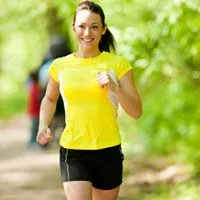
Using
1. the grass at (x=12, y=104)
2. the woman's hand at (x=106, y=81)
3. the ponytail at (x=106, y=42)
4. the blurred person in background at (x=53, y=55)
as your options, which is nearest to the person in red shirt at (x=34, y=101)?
the blurred person in background at (x=53, y=55)

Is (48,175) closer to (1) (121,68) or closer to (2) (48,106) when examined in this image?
(2) (48,106)

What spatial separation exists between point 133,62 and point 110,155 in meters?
2.87

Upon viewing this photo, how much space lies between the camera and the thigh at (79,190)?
5.07 meters

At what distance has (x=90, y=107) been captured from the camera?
5117 millimetres

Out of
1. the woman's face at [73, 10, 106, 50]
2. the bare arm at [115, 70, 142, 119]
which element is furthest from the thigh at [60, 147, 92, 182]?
the woman's face at [73, 10, 106, 50]

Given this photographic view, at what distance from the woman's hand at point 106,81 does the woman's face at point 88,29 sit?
1.17 feet

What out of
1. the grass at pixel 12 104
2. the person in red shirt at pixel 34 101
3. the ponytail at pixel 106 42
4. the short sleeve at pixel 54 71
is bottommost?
the short sleeve at pixel 54 71

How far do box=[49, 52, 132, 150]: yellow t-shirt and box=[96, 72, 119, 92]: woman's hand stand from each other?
5.8 inches

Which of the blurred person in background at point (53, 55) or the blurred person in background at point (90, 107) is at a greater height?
the blurred person in background at point (53, 55)

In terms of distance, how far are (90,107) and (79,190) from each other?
0.56m

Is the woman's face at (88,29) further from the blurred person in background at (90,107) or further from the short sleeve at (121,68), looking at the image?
the short sleeve at (121,68)

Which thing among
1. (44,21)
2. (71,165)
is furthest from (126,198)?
(44,21)

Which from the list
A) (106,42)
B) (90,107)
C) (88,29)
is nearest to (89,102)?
(90,107)

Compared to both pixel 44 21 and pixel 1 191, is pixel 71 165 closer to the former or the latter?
pixel 1 191
